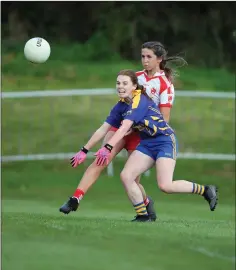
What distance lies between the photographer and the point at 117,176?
58.6ft

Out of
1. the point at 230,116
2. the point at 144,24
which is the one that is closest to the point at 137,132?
the point at 230,116

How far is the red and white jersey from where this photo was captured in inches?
449

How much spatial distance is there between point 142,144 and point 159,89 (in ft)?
2.10

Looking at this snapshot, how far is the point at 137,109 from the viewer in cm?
1091

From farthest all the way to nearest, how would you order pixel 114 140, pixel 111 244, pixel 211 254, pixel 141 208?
pixel 141 208 < pixel 114 140 < pixel 111 244 < pixel 211 254

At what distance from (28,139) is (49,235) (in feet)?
37.0

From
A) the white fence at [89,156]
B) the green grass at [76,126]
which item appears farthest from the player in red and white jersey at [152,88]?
the green grass at [76,126]

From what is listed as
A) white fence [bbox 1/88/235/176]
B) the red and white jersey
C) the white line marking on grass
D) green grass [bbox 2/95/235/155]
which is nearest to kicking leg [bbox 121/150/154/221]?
the red and white jersey

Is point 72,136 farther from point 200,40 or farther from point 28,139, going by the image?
point 200,40

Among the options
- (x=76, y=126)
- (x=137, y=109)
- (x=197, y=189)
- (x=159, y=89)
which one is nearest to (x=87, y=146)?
(x=137, y=109)

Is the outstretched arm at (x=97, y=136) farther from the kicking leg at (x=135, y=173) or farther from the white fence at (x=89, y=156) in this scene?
the white fence at (x=89, y=156)

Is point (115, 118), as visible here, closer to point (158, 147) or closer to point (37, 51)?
point (158, 147)

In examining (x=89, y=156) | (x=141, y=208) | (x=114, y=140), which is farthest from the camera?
(x=89, y=156)

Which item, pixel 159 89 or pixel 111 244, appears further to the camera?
pixel 159 89
